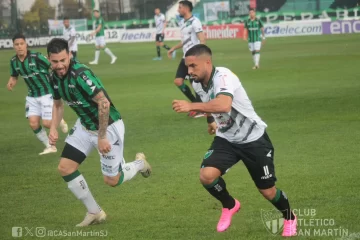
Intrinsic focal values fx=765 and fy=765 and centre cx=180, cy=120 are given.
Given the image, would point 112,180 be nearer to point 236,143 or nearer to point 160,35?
point 236,143

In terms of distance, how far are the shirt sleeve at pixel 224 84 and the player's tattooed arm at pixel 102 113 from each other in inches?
61.7

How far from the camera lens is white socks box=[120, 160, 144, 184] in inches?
377

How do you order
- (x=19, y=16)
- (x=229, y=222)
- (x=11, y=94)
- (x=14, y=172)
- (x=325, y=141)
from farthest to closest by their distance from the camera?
(x=19, y=16) → (x=11, y=94) → (x=325, y=141) → (x=14, y=172) → (x=229, y=222)

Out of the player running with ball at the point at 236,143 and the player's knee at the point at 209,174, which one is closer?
the player running with ball at the point at 236,143

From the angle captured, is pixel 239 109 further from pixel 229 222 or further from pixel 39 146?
pixel 39 146

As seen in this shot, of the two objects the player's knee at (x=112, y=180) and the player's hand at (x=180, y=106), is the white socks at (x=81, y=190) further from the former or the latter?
the player's hand at (x=180, y=106)

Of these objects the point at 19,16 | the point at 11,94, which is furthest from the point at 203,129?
the point at 19,16

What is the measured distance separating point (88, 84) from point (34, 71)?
5.81m

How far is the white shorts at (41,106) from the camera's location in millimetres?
14445

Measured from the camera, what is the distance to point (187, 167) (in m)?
12.2

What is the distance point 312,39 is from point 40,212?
128 feet

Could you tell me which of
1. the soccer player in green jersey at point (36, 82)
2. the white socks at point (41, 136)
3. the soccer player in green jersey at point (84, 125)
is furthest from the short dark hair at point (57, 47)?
the white socks at point (41, 136)

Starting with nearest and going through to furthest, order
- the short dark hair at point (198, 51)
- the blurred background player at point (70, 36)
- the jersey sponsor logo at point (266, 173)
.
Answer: the short dark hair at point (198, 51) < the jersey sponsor logo at point (266, 173) < the blurred background player at point (70, 36)

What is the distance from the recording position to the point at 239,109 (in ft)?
26.2
